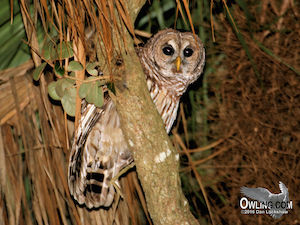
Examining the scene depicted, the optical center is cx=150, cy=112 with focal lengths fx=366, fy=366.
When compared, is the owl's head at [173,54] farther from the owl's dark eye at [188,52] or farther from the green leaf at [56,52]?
the green leaf at [56,52]

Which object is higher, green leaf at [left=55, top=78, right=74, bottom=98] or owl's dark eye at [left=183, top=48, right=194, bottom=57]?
green leaf at [left=55, top=78, right=74, bottom=98]

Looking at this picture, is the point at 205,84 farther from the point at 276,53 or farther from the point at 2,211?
the point at 2,211

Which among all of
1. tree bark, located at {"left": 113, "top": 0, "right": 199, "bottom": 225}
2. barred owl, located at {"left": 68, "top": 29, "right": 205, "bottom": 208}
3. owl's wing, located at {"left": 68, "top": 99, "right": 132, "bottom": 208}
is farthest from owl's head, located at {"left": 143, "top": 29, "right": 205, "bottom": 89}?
tree bark, located at {"left": 113, "top": 0, "right": 199, "bottom": 225}

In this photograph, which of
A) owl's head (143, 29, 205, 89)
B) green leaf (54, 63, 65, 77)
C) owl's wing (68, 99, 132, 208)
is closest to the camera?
green leaf (54, 63, 65, 77)

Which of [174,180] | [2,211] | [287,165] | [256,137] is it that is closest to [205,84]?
[256,137]

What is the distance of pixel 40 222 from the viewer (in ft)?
5.93

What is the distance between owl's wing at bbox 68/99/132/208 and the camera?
2.12 meters

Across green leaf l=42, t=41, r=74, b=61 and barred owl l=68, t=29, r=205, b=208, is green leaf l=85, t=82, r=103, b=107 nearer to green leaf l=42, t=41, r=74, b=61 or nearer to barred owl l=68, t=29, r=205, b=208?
green leaf l=42, t=41, r=74, b=61

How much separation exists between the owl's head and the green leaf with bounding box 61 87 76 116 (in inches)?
43.7

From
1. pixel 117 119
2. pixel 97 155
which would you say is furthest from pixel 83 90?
pixel 97 155

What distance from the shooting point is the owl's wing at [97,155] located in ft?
6.95

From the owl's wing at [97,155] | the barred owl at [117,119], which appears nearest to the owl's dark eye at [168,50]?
the barred owl at [117,119]

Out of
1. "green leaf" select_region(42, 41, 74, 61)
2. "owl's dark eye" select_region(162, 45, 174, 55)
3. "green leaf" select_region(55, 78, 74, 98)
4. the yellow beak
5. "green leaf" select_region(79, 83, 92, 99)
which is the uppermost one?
"green leaf" select_region(42, 41, 74, 61)

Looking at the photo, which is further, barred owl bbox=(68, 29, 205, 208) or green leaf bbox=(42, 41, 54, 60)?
barred owl bbox=(68, 29, 205, 208)
